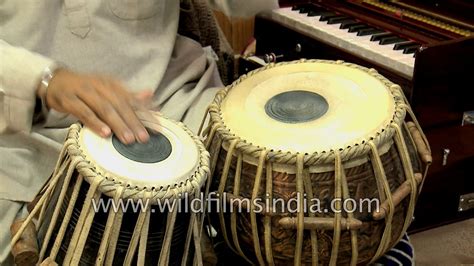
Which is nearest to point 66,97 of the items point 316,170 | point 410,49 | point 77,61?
point 77,61

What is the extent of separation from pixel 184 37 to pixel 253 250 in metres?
0.63

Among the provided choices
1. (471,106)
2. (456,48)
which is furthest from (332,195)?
(471,106)

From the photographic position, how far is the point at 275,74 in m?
1.27

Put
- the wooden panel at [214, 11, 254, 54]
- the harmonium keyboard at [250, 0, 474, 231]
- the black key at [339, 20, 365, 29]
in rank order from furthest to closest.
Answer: the wooden panel at [214, 11, 254, 54] → the black key at [339, 20, 365, 29] → the harmonium keyboard at [250, 0, 474, 231]

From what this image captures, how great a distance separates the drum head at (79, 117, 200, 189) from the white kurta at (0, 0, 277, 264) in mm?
206

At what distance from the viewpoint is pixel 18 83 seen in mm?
1166

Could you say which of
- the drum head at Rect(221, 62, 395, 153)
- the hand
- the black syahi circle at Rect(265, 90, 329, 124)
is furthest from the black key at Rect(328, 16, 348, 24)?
the hand

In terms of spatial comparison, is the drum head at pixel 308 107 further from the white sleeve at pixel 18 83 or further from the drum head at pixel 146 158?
the white sleeve at pixel 18 83

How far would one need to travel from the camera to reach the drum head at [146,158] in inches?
39.5

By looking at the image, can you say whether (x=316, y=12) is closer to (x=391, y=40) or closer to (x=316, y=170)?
(x=391, y=40)

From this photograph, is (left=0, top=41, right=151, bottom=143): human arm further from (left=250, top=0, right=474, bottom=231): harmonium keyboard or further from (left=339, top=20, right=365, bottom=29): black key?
(left=339, top=20, right=365, bottom=29): black key

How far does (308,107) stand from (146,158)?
298 millimetres

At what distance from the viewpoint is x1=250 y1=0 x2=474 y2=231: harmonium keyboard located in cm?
170

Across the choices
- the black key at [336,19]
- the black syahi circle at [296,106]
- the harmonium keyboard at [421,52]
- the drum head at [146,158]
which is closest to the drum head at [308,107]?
the black syahi circle at [296,106]
